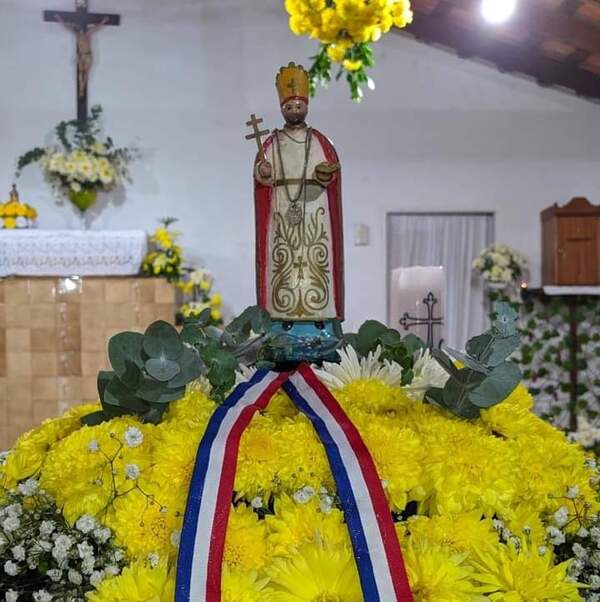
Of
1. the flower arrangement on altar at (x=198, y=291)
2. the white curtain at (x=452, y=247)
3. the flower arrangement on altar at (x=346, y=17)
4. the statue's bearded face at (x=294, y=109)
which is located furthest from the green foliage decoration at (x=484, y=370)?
the white curtain at (x=452, y=247)

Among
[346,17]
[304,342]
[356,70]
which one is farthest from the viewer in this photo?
[356,70]

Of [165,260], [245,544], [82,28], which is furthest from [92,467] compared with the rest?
[82,28]

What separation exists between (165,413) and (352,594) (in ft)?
0.90

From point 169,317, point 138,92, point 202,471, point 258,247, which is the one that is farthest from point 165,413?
point 138,92

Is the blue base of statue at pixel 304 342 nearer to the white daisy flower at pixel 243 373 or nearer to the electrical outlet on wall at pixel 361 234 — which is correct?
the white daisy flower at pixel 243 373

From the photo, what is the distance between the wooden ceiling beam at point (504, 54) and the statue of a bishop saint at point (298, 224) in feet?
9.57

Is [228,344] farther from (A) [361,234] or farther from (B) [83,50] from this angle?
(B) [83,50]

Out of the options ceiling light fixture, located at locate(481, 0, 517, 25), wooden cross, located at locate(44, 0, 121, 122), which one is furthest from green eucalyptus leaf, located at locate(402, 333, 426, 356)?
wooden cross, located at locate(44, 0, 121, 122)

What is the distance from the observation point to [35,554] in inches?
23.6

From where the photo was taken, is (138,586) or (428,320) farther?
(428,320)

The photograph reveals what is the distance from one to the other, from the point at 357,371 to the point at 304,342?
0.14 metres

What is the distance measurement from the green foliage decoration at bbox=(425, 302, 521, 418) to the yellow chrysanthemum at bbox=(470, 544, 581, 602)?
0.49 ft

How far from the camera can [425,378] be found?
30.5 inches

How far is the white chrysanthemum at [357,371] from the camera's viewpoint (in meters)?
0.76
